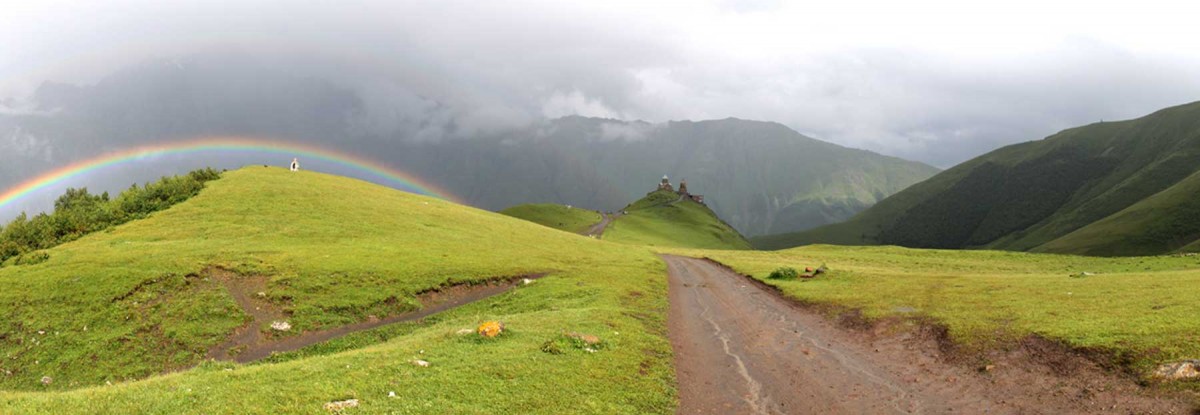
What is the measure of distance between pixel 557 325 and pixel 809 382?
10.5 meters

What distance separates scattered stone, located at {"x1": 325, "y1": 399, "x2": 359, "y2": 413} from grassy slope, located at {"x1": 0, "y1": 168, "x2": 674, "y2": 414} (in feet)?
0.75

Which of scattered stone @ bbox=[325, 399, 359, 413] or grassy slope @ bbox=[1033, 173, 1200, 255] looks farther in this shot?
grassy slope @ bbox=[1033, 173, 1200, 255]

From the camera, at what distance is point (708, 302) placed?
35.3 meters

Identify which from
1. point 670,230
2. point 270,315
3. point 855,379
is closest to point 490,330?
point 855,379

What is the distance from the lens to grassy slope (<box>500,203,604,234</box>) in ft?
442

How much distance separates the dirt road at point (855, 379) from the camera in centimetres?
1477

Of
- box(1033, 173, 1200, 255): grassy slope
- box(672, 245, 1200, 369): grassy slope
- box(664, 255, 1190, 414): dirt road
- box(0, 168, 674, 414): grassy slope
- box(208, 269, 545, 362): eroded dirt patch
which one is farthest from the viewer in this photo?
box(1033, 173, 1200, 255): grassy slope

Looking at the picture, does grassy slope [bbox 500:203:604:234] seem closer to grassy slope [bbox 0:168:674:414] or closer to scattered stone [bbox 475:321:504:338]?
grassy slope [bbox 0:168:674:414]

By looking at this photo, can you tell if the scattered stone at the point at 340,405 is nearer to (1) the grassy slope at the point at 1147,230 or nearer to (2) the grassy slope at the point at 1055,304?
(2) the grassy slope at the point at 1055,304

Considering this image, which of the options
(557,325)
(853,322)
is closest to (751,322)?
(853,322)

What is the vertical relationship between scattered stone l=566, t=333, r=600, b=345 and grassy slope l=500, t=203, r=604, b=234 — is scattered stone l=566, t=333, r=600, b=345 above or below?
below

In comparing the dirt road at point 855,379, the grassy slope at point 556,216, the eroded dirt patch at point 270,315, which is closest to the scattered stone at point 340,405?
the dirt road at point 855,379

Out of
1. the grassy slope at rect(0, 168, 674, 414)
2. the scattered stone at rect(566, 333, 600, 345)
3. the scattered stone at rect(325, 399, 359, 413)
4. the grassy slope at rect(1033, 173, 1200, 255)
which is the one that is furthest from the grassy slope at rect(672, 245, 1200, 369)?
the grassy slope at rect(1033, 173, 1200, 255)

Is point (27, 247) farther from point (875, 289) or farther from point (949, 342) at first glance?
A: point (875, 289)
